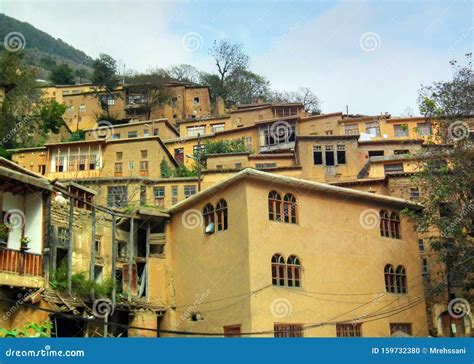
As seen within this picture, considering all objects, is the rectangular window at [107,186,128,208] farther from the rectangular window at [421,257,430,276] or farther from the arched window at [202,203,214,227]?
the rectangular window at [421,257,430,276]

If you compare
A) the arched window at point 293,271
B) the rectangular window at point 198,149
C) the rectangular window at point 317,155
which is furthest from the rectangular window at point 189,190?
the arched window at point 293,271

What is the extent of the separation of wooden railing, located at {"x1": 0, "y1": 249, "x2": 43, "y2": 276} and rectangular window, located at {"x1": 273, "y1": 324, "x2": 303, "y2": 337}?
32.5 ft

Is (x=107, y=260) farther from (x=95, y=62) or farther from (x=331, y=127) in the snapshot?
(x=95, y=62)

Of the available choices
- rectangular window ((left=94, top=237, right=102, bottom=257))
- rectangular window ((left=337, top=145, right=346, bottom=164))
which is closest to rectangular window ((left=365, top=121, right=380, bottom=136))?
rectangular window ((left=337, top=145, right=346, bottom=164))

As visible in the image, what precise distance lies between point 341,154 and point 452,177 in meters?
20.3

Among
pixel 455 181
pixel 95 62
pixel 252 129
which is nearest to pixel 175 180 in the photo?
pixel 252 129

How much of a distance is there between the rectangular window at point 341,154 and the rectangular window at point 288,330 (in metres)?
22.0

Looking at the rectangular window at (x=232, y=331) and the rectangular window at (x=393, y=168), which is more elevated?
the rectangular window at (x=393, y=168)

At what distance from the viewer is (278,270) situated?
91.0ft

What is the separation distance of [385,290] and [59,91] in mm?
57716

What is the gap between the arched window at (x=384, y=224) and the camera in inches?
1253

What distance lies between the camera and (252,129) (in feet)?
181

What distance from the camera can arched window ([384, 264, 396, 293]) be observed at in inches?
1217

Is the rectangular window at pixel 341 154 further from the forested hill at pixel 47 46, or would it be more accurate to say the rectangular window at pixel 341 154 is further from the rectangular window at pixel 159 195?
the forested hill at pixel 47 46
